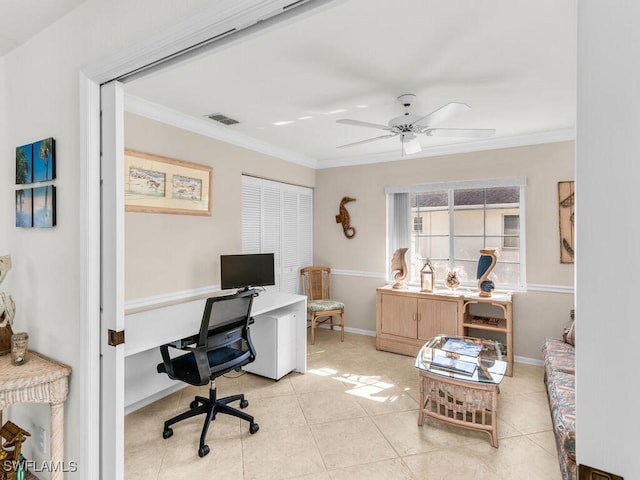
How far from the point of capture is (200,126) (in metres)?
3.20

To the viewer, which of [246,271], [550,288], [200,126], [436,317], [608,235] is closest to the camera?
[608,235]

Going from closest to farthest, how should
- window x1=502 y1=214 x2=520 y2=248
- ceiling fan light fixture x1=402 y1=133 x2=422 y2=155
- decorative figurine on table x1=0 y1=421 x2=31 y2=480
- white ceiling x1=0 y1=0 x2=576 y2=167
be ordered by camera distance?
decorative figurine on table x1=0 y1=421 x2=31 y2=480, white ceiling x1=0 y1=0 x2=576 y2=167, ceiling fan light fixture x1=402 y1=133 x2=422 y2=155, window x1=502 y1=214 x2=520 y2=248

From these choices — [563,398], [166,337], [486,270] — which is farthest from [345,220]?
[563,398]

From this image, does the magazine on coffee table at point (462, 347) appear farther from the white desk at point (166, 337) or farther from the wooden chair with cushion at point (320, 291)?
the wooden chair with cushion at point (320, 291)

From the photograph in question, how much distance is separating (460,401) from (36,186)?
Result: 2910 mm

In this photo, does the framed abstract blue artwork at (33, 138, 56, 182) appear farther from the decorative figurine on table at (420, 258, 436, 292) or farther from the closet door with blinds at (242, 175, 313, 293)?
the decorative figurine on table at (420, 258, 436, 292)

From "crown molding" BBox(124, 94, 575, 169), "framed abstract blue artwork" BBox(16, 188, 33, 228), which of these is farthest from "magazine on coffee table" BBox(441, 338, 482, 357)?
"framed abstract blue artwork" BBox(16, 188, 33, 228)

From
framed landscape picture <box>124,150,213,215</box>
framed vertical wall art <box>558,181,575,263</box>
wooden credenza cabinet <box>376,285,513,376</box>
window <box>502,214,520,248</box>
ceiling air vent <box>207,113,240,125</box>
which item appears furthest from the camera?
window <box>502,214,520,248</box>

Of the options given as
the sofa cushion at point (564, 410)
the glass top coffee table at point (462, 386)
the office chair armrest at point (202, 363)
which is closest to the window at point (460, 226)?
the glass top coffee table at point (462, 386)

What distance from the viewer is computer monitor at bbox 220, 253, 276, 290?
10.6 feet

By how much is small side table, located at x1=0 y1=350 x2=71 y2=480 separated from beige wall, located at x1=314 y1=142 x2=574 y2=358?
366cm

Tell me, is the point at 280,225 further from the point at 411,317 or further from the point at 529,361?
the point at 529,361

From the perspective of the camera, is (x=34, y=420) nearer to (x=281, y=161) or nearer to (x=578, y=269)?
(x=578, y=269)

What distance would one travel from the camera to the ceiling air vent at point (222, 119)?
9.93 feet
